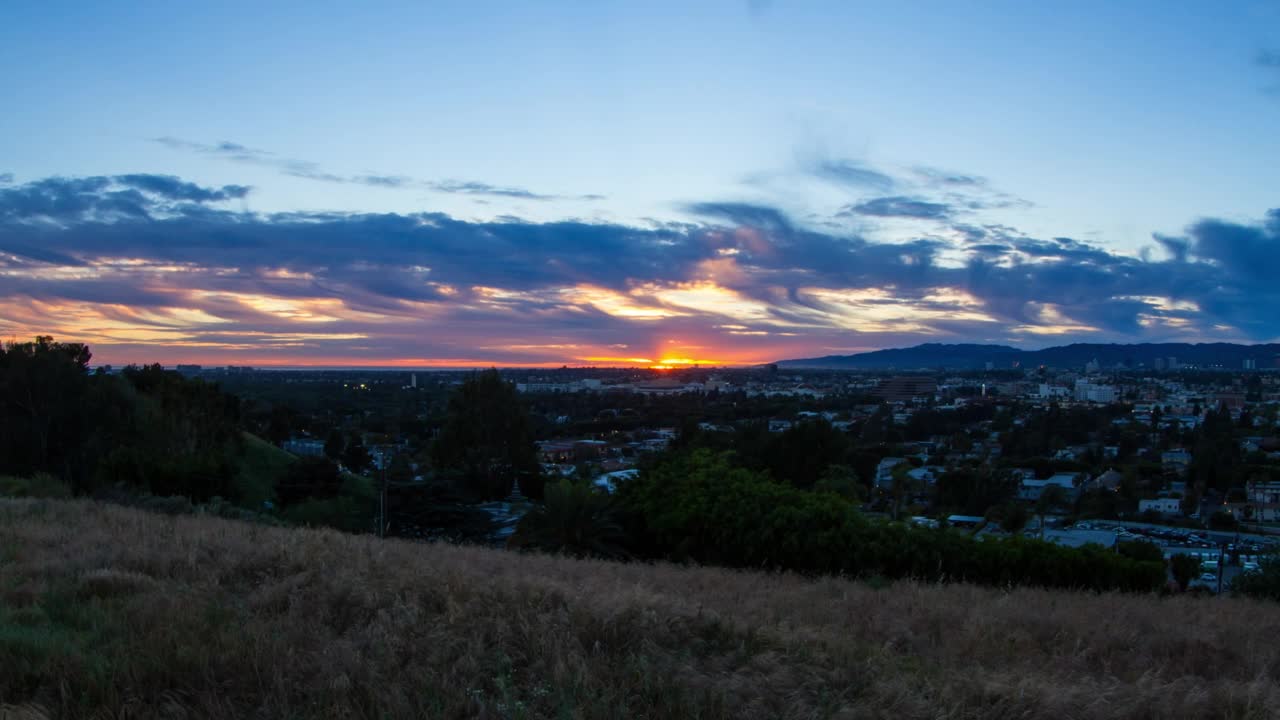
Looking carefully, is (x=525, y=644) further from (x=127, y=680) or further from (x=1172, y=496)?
(x=1172, y=496)

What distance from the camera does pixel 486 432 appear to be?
123 feet

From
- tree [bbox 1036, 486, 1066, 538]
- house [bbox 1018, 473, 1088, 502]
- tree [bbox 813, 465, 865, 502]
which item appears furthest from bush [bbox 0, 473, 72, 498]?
house [bbox 1018, 473, 1088, 502]

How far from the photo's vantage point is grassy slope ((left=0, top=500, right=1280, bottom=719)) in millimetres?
3893

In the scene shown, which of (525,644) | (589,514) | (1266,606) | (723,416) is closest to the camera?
(525,644)

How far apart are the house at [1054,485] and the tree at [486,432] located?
64.4 ft

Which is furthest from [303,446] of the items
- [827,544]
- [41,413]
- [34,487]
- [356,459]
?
[827,544]

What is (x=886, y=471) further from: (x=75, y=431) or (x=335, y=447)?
(x=75, y=431)

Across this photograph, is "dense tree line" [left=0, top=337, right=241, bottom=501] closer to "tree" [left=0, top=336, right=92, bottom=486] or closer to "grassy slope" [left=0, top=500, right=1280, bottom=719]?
"tree" [left=0, top=336, right=92, bottom=486]

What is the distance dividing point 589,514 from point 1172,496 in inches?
1004

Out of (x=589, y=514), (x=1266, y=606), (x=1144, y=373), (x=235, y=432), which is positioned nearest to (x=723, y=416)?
(x=235, y=432)

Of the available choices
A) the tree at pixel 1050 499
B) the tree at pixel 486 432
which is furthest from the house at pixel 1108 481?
the tree at pixel 486 432

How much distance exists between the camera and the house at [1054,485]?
31.3m

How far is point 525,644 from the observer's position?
4.59 metres

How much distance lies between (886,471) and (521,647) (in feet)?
112
